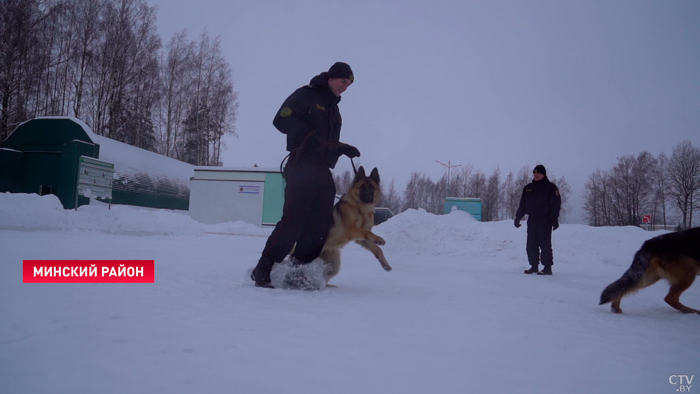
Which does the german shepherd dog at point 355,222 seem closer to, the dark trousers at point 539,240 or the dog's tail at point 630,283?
the dog's tail at point 630,283

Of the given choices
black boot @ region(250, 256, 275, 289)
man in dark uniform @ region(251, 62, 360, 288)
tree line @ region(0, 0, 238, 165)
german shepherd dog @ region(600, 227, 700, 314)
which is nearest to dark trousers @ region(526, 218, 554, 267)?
german shepherd dog @ region(600, 227, 700, 314)

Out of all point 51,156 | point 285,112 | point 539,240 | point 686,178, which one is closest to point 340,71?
point 285,112

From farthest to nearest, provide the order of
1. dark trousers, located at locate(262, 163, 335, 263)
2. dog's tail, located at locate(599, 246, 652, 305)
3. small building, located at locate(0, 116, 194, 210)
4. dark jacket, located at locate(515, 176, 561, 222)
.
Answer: small building, located at locate(0, 116, 194, 210) → dark jacket, located at locate(515, 176, 561, 222) → dark trousers, located at locate(262, 163, 335, 263) → dog's tail, located at locate(599, 246, 652, 305)

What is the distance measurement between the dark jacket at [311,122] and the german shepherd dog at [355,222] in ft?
1.26

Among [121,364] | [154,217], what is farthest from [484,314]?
[154,217]

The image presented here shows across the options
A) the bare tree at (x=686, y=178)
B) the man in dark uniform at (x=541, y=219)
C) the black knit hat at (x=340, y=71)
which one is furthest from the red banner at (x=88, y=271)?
the bare tree at (x=686, y=178)

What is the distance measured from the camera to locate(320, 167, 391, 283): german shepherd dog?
3.50m

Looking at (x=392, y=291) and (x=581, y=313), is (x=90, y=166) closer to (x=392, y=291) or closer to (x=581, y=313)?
(x=392, y=291)

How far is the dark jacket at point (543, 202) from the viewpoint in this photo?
6.32 metres

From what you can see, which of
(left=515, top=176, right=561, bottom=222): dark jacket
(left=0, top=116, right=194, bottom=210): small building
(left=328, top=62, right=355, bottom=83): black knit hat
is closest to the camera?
(left=328, top=62, right=355, bottom=83): black knit hat

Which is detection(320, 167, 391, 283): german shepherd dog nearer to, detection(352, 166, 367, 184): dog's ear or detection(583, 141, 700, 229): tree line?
detection(352, 166, 367, 184): dog's ear

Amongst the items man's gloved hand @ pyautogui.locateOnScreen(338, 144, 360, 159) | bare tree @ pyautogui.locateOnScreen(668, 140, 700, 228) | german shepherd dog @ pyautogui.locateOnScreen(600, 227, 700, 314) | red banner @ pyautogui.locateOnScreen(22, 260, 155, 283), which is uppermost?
bare tree @ pyautogui.locateOnScreen(668, 140, 700, 228)

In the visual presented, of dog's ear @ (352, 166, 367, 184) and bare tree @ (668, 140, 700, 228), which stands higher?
bare tree @ (668, 140, 700, 228)

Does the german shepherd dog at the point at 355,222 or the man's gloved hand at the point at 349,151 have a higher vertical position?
the man's gloved hand at the point at 349,151
